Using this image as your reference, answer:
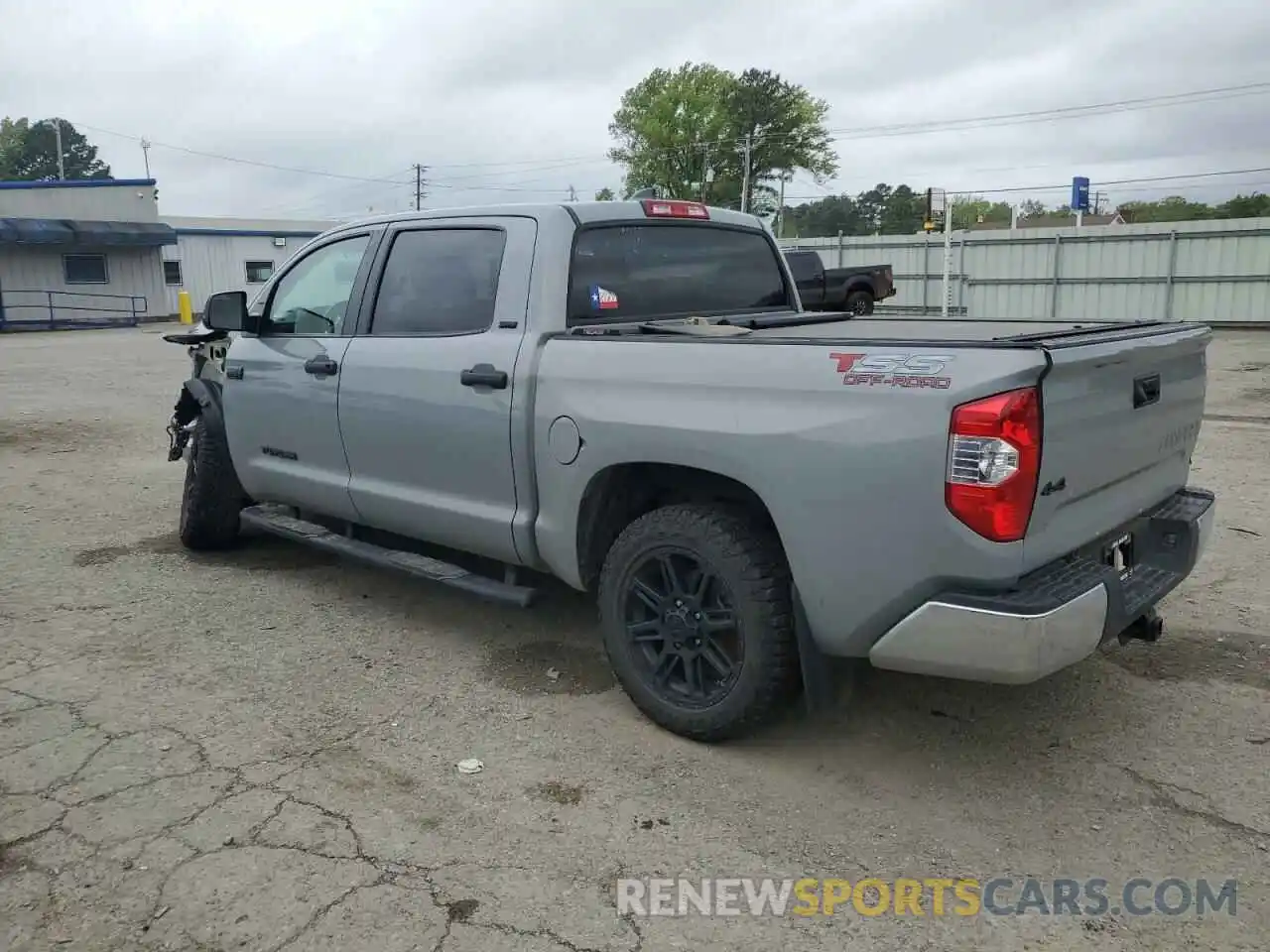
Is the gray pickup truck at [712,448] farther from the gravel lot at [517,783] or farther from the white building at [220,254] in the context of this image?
the white building at [220,254]

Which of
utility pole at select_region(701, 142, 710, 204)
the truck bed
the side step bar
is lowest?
the side step bar

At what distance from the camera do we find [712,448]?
11.0 ft

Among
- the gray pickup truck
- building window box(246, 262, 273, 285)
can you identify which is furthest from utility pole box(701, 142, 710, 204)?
the gray pickup truck

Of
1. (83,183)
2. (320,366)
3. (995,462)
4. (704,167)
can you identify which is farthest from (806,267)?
(704,167)

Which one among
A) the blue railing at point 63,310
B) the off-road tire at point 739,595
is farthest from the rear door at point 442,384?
the blue railing at point 63,310

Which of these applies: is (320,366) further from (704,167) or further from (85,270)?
(704,167)

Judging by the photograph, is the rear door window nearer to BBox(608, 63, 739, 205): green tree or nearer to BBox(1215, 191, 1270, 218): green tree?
BBox(1215, 191, 1270, 218): green tree

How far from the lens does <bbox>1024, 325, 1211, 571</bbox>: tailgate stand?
2914 mm

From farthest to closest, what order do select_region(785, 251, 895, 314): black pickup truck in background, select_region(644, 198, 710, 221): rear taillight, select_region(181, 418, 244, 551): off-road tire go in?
select_region(785, 251, 895, 314): black pickup truck in background, select_region(181, 418, 244, 551): off-road tire, select_region(644, 198, 710, 221): rear taillight

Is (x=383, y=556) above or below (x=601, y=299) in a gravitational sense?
below

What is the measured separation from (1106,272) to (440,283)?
77.7 ft

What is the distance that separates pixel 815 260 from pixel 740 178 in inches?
2255

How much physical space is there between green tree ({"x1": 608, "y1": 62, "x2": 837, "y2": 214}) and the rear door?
6606 cm

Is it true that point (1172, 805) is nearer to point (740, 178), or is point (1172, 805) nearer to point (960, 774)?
point (960, 774)
